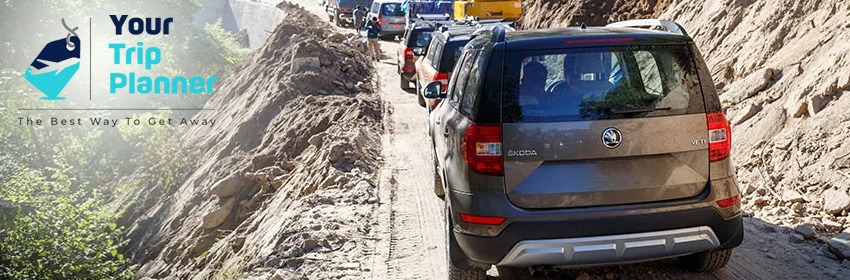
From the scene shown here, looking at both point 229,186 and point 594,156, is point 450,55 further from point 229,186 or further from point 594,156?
point 594,156

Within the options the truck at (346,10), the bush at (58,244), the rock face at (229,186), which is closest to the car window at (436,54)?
the rock face at (229,186)

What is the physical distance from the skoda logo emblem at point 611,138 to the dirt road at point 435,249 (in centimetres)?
130

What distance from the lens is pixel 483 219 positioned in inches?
184

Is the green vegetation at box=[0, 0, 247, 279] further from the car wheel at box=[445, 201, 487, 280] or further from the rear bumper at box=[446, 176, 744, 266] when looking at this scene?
the rear bumper at box=[446, 176, 744, 266]

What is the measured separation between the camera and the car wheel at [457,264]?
5.02m

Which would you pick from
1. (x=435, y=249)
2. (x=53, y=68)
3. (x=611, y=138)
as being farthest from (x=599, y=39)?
(x=53, y=68)

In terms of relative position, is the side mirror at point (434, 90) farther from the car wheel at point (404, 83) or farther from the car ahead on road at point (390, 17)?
the car ahead on road at point (390, 17)

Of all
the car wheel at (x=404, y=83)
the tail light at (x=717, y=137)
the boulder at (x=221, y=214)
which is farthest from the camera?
the car wheel at (x=404, y=83)

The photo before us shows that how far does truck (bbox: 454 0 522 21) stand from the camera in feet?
80.8

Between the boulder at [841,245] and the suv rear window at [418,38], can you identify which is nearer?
the boulder at [841,245]

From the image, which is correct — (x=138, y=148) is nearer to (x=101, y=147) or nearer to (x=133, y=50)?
(x=101, y=147)

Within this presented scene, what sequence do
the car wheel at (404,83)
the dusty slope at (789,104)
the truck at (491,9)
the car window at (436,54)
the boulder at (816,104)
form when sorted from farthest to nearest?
the truck at (491,9), the car wheel at (404,83), the car window at (436,54), the boulder at (816,104), the dusty slope at (789,104)

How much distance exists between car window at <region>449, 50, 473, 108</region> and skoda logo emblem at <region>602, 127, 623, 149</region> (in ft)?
4.14

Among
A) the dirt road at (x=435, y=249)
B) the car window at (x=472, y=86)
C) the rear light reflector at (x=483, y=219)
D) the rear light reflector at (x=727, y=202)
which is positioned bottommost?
the dirt road at (x=435, y=249)
